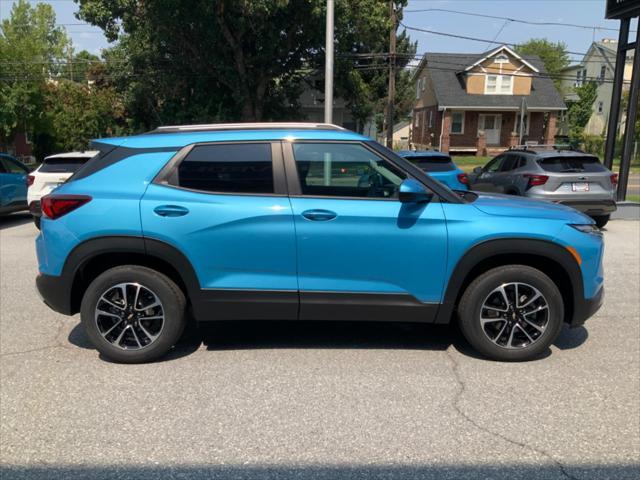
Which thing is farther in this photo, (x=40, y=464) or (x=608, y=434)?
(x=608, y=434)

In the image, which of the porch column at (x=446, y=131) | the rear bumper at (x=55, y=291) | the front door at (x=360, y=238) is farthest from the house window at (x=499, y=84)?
the rear bumper at (x=55, y=291)

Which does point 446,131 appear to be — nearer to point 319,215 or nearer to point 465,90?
point 465,90

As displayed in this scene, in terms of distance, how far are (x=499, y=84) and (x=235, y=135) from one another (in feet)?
128

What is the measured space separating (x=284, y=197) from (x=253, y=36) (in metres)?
18.7

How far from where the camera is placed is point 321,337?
4812mm

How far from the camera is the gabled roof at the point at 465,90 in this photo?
3778 centimetres

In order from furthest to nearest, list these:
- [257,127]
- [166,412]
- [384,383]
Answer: [257,127] < [384,383] < [166,412]

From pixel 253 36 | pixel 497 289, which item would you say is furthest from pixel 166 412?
pixel 253 36

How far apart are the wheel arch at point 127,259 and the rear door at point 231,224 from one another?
67mm

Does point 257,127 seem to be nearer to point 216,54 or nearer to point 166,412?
point 166,412

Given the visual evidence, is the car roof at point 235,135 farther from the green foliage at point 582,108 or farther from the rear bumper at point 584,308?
the green foliage at point 582,108

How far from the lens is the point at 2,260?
26.4 feet

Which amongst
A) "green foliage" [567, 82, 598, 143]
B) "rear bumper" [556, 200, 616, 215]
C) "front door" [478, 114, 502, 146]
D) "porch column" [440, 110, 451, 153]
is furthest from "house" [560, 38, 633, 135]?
"rear bumper" [556, 200, 616, 215]

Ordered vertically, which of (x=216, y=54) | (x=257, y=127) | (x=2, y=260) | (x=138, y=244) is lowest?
(x=2, y=260)
